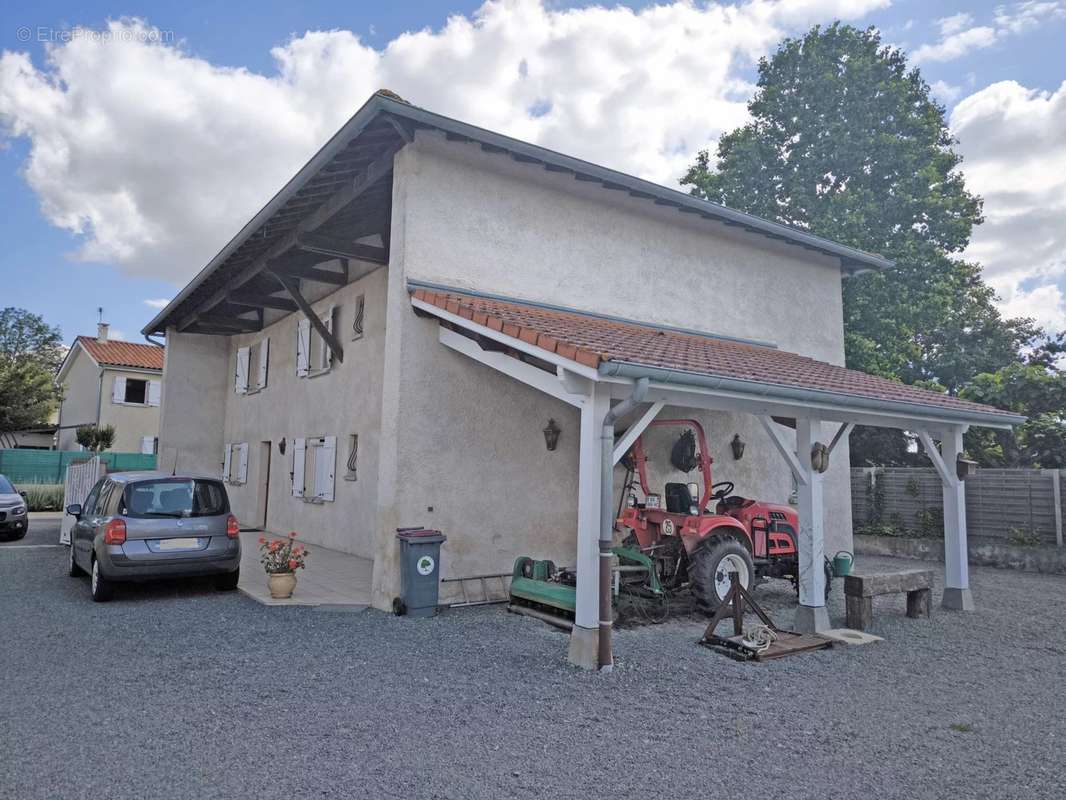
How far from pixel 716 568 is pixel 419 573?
2.91 m

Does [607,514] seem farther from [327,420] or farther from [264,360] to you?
[264,360]

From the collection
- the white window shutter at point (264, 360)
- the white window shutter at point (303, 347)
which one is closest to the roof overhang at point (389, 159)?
the white window shutter at point (303, 347)

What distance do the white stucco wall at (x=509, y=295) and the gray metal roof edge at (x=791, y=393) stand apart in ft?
9.27

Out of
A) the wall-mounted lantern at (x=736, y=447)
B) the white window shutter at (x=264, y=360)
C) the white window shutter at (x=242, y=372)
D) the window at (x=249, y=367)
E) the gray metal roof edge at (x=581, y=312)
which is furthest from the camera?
the white window shutter at (x=242, y=372)

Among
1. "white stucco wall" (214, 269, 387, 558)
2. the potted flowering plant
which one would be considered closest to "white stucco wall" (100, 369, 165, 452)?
"white stucco wall" (214, 269, 387, 558)

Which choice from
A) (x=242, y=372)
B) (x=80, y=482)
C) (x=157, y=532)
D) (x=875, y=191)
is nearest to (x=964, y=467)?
(x=157, y=532)

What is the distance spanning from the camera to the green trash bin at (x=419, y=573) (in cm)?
671

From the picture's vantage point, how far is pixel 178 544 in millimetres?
7168

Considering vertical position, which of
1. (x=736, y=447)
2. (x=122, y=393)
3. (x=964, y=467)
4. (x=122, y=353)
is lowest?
(x=964, y=467)

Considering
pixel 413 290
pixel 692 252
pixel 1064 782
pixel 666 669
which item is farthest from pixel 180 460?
pixel 1064 782

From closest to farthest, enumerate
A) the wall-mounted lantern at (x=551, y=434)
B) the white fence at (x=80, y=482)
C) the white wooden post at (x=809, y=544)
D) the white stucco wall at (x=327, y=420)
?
1. the white wooden post at (x=809, y=544)
2. the wall-mounted lantern at (x=551, y=434)
3. the white stucco wall at (x=327, y=420)
4. the white fence at (x=80, y=482)

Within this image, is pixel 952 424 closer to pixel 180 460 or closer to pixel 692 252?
pixel 692 252

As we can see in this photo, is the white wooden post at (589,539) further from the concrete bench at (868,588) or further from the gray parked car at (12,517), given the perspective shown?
the gray parked car at (12,517)

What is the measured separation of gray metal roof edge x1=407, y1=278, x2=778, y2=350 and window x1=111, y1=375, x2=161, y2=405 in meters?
24.0
